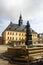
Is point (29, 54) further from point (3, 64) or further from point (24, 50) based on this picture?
point (3, 64)

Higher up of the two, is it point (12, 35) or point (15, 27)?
point (15, 27)

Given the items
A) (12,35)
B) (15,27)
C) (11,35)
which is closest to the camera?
(11,35)

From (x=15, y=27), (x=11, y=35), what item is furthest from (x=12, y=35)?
(x=15, y=27)

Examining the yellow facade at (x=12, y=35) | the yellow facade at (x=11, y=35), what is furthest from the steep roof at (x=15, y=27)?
the yellow facade at (x=11, y=35)

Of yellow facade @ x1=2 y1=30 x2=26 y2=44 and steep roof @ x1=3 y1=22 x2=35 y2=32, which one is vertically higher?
steep roof @ x1=3 y1=22 x2=35 y2=32

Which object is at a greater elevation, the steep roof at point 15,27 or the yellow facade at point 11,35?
the steep roof at point 15,27

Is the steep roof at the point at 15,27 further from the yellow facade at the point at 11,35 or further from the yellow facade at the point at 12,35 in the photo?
the yellow facade at the point at 11,35

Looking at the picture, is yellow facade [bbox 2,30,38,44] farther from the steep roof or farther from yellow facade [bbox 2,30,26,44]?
the steep roof

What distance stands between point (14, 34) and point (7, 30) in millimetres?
4667

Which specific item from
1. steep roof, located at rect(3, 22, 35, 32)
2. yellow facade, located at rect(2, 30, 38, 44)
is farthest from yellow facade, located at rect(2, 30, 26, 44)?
steep roof, located at rect(3, 22, 35, 32)

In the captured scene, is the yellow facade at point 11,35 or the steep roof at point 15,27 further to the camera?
the steep roof at point 15,27

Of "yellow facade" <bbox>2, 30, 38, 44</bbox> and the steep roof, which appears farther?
the steep roof

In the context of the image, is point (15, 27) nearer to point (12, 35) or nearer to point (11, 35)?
point (12, 35)

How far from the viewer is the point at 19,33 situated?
66000 mm
